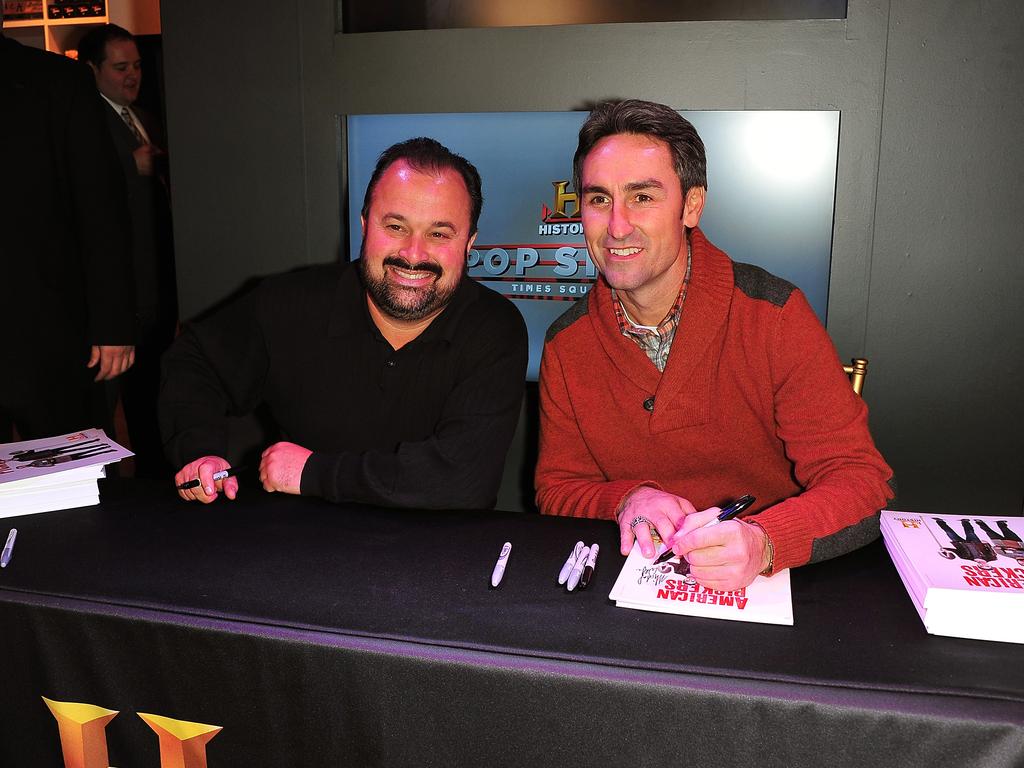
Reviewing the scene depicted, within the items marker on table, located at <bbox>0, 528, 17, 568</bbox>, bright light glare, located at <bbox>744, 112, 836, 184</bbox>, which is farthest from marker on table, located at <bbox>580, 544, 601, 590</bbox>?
bright light glare, located at <bbox>744, 112, 836, 184</bbox>

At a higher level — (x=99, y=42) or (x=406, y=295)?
(x=99, y=42)

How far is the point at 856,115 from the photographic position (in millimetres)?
2346

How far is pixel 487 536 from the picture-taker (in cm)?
129

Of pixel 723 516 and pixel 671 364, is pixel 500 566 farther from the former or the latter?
pixel 671 364

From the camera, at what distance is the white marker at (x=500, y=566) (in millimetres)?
1113

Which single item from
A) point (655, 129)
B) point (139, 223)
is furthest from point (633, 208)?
Answer: point (139, 223)

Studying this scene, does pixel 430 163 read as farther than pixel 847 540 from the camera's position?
Yes

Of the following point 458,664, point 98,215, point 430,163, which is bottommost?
point 458,664

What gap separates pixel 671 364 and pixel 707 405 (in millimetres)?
109

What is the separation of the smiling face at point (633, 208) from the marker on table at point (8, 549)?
110 centimetres

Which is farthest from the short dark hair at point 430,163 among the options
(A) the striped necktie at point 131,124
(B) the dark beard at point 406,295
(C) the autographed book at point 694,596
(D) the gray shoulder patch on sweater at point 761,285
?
(A) the striped necktie at point 131,124

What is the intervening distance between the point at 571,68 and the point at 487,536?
1671 millimetres

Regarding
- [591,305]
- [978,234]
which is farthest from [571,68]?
[978,234]

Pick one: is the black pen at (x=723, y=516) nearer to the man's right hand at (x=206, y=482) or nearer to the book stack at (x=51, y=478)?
the man's right hand at (x=206, y=482)
